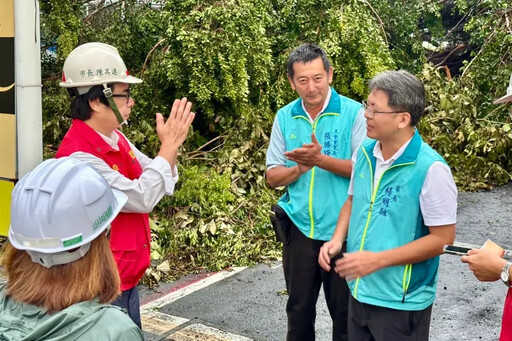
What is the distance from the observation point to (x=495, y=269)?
256 centimetres

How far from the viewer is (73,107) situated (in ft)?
9.72

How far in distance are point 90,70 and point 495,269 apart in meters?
2.08

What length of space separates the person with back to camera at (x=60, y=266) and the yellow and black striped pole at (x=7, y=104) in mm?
1759

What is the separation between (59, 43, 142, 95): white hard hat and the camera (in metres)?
2.91

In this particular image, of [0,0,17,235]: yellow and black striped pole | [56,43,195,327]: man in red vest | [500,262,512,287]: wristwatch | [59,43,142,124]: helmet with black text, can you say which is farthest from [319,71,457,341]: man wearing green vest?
[0,0,17,235]: yellow and black striped pole

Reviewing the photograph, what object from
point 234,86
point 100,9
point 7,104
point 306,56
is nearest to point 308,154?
point 306,56

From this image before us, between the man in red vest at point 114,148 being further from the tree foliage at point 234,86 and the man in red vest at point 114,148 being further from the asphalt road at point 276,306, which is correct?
the tree foliage at point 234,86

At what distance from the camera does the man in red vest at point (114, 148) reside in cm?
286

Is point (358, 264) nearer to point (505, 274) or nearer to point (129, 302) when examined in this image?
point (505, 274)

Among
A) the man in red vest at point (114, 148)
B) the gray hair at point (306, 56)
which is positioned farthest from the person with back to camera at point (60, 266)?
the gray hair at point (306, 56)

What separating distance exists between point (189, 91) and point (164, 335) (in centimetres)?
324

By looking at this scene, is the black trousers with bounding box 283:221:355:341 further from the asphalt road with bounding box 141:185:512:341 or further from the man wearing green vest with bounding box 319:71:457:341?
the asphalt road with bounding box 141:185:512:341

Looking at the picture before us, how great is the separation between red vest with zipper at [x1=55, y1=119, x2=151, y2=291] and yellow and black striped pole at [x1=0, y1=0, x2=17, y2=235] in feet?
2.06

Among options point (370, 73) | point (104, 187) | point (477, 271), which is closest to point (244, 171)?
point (370, 73)
